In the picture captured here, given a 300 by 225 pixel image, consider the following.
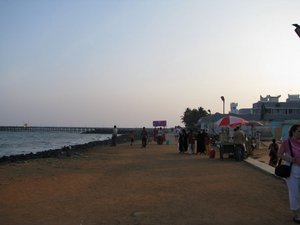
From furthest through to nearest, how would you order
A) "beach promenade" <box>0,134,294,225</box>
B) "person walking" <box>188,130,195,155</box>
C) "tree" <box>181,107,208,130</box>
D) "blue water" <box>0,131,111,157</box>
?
"tree" <box>181,107,208,130</box>
"blue water" <box>0,131,111,157</box>
"person walking" <box>188,130,195,155</box>
"beach promenade" <box>0,134,294,225</box>

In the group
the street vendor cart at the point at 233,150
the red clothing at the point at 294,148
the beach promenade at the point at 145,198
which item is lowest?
the beach promenade at the point at 145,198

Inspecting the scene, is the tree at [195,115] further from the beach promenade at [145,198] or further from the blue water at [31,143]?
the beach promenade at [145,198]

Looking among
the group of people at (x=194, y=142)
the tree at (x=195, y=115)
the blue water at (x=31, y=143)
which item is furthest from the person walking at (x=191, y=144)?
the tree at (x=195, y=115)

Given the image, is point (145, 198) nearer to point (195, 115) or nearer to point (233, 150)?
point (233, 150)

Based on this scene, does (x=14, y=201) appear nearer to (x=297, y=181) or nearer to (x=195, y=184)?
(x=195, y=184)

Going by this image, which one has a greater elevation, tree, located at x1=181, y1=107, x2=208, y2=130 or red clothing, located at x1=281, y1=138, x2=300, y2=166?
tree, located at x1=181, y1=107, x2=208, y2=130

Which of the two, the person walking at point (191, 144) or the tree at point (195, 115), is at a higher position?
the tree at point (195, 115)

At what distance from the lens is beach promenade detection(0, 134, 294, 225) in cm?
817

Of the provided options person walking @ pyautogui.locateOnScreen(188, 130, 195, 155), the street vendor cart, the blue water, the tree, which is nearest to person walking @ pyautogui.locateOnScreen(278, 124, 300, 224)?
the street vendor cart

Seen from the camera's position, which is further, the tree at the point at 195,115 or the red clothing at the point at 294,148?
the tree at the point at 195,115

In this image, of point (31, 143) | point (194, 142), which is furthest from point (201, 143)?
point (31, 143)

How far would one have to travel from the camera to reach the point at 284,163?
26.4 feet

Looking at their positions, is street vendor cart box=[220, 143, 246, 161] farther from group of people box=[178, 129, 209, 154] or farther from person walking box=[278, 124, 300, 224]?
person walking box=[278, 124, 300, 224]

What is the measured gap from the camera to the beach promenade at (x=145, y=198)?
817 cm
